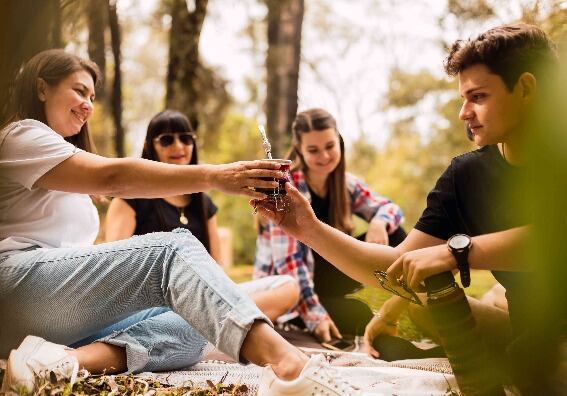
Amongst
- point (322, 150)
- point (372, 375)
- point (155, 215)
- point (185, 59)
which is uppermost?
point (185, 59)

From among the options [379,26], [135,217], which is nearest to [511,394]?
[135,217]

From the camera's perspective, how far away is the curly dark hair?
6.36 feet

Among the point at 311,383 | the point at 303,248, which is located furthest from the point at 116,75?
the point at 311,383

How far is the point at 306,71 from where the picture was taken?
14.4 meters

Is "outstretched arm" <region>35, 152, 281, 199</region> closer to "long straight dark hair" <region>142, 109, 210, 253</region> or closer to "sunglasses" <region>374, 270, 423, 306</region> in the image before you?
"sunglasses" <region>374, 270, 423, 306</region>

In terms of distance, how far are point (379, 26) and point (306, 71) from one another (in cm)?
188

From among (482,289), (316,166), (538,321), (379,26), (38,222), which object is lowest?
(482,289)

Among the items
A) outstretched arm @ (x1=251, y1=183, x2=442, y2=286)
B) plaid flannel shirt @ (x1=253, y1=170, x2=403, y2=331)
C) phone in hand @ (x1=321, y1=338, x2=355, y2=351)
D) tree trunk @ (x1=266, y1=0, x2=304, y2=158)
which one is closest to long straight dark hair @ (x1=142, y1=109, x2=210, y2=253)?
plaid flannel shirt @ (x1=253, y1=170, x2=403, y2=331)

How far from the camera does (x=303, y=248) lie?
371 cm

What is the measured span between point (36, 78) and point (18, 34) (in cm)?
22

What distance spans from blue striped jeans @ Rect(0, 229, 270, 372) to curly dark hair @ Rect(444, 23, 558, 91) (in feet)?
3.41

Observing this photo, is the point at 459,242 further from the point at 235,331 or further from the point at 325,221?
the point at 325,221

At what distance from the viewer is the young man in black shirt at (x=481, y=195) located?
1.76m

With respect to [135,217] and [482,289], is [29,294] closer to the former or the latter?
[135,217]
